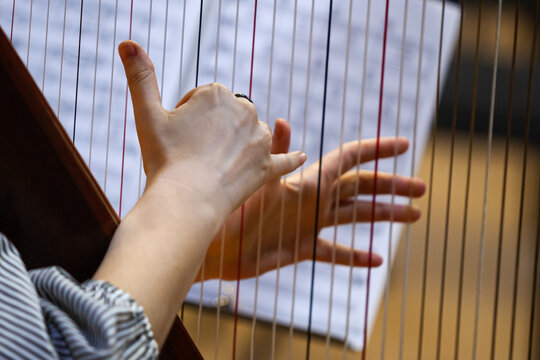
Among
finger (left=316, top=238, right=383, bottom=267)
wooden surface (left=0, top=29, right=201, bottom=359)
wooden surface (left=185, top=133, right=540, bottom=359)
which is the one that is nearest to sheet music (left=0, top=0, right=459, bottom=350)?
finger (left=316, top=238, right=383, bottom=267)

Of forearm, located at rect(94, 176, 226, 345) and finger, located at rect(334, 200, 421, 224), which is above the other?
forearm, located at rect(94, 176, 226, 345)

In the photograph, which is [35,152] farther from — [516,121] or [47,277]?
[516,121]

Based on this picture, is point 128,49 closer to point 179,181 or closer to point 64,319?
point 179,181

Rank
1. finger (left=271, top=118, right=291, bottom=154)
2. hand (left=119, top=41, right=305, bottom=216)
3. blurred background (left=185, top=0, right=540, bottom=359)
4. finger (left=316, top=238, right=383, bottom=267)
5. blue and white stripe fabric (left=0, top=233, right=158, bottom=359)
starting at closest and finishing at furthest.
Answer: blue and white stripe fabric (left=0, top=233, right=158, bottom=359) → hand (left=119, top=41, right=305, bottom=216) → finger (left=271, top=118, right=291, bottom=154) → finger (left=316, top=238, right=383, bottom=267) → blurred background (left=185, top=0, right=540, bottom=359)

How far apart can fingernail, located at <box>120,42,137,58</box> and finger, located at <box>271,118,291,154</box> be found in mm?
281

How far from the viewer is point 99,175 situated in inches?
37.6

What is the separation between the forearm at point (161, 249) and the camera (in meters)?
0.40

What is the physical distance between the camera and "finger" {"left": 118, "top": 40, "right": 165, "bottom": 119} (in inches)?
21.3

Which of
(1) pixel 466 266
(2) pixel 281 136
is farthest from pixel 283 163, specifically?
(1) pixel 466 266

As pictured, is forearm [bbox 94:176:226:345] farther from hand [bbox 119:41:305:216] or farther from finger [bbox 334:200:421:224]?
finger [bbox 334:200:421:224]

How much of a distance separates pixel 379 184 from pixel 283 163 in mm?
306

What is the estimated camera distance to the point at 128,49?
551 millimetres

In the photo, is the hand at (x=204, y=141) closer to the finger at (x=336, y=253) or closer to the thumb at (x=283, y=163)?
the thumb at (x=283, y=163)

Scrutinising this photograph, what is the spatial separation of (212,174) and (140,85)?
0.13m
